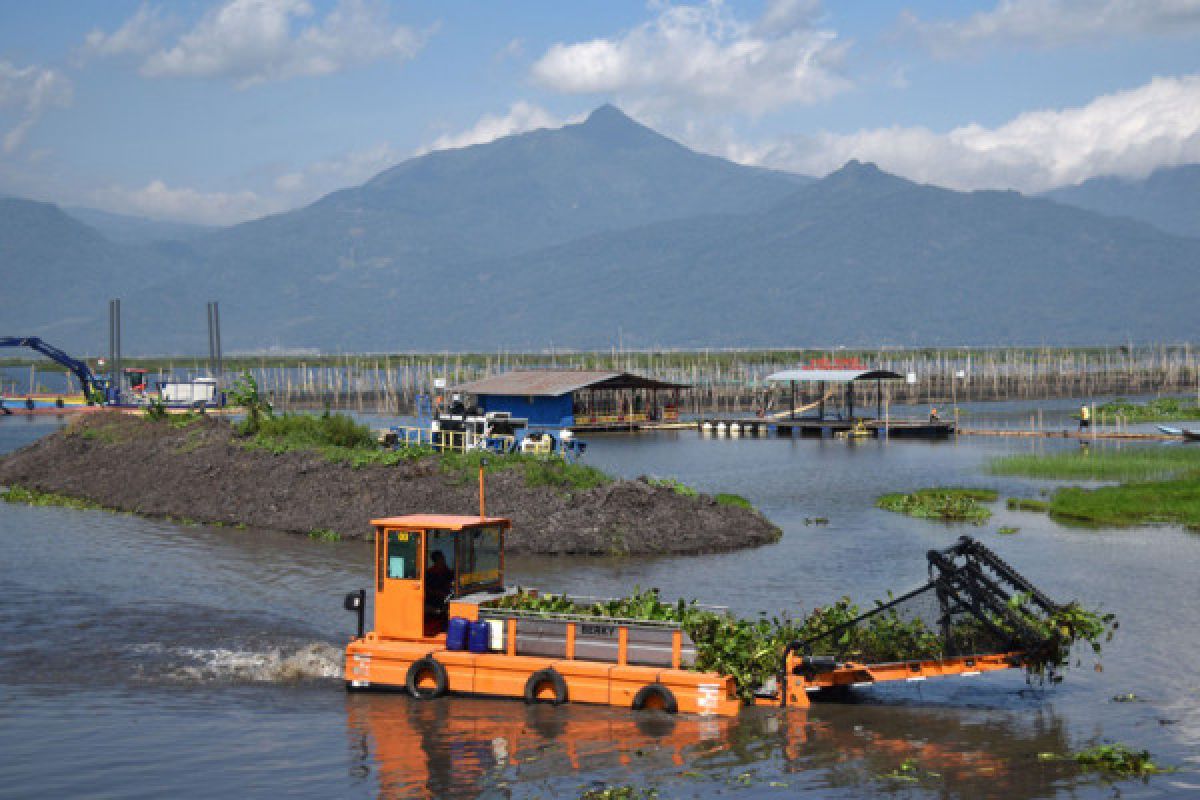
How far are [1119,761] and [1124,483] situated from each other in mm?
35734

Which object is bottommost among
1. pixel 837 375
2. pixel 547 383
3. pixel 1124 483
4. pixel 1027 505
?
pixel 1027 505

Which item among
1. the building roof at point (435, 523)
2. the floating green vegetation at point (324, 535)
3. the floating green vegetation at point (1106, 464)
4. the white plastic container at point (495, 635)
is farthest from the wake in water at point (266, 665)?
the floating green vegetation at point (1106, 464)

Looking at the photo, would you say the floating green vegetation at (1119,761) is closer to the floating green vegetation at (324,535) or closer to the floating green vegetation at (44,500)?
the floating green vegetation at (324,535)

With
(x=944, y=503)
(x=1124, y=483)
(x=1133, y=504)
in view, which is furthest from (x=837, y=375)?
(x=1133, y=504)

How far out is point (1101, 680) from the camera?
22.6m

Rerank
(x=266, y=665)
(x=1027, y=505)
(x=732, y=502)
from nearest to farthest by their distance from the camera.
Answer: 1. (x=266, y=665)
2. (x=732, y=502)
3. (x=1027, y=505)

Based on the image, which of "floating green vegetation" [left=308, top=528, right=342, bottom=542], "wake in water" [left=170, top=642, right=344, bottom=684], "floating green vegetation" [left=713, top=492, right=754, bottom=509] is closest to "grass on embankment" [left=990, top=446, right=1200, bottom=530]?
"floating green vegetation" [left=713, top=492, right=754, bottom=509]

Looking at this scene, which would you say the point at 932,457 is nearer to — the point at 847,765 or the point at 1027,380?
the point at 847,765

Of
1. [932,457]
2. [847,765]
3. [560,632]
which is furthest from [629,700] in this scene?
[932,457]

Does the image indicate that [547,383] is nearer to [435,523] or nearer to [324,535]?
[324,535]

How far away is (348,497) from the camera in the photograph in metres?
40.6

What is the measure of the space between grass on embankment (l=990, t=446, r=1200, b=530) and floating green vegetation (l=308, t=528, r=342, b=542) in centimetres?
2485

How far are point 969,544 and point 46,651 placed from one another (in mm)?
18067

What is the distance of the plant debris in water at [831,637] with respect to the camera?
64.4ft
